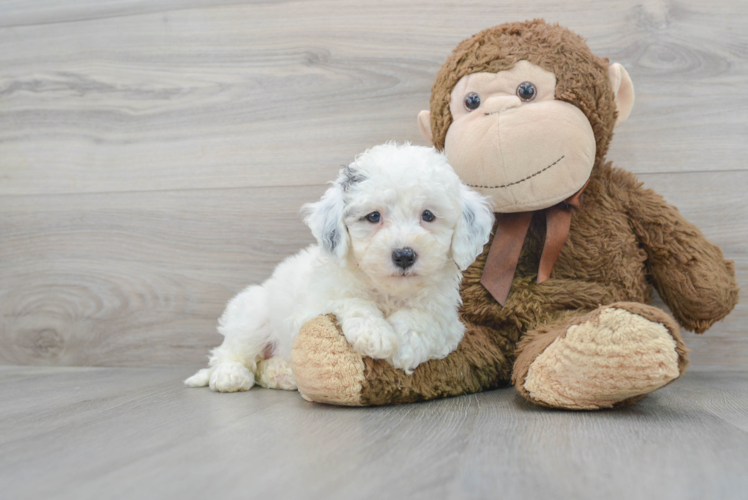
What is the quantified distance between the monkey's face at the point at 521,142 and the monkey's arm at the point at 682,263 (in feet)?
0.76

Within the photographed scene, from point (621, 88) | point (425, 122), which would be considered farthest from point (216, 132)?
point (621, 88)

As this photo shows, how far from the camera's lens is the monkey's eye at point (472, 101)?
1.45 m

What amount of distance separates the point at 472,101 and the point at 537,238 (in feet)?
1.29

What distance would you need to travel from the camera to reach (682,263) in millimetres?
1496

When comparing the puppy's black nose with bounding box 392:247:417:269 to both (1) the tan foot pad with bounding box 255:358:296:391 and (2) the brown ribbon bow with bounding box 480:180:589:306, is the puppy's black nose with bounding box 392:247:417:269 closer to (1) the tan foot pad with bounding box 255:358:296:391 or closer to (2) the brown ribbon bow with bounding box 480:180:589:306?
(2) the brown ribbon bow with bounding box 480:180:589:306

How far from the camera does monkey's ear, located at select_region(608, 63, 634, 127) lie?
1482 mm

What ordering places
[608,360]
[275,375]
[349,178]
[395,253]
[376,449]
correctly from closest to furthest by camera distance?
1. [376,449]
2. [608,360]
3. [395,253]
4. [349,178]
5. [275,375]

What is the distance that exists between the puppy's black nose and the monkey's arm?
69 cm

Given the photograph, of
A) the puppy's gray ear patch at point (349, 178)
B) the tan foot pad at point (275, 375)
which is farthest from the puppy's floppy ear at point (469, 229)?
the tan foot pad at point (275, 375)

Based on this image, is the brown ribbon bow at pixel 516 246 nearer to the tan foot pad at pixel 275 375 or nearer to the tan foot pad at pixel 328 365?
the tan foot pad at pixel 328 365

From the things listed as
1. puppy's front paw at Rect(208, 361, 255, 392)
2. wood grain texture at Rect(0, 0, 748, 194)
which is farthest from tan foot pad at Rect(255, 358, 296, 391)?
wood grain texture at Rect(0, 0, 748, 194)

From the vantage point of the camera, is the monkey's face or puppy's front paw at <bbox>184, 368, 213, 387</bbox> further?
puppy's front paw at <bbox>184, 368, 213, 387</bbox>

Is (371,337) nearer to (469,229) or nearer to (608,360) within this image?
(469,229)

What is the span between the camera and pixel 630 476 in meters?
0.82
